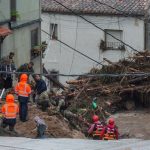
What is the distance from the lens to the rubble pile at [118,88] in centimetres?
2658

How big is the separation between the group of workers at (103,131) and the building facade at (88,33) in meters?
15.3

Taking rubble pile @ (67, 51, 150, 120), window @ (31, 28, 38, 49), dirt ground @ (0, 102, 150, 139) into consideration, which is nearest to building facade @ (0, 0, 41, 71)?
window @ (31, 28, 38, 49)

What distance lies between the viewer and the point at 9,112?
19.8 metres

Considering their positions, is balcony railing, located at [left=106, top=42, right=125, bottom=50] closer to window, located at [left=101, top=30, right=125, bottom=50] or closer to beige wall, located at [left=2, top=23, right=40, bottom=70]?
window, located at [left=101, top=30, right=125, bottom=50]

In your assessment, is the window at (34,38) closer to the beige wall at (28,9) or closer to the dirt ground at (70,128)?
the beige wall at (28,9)

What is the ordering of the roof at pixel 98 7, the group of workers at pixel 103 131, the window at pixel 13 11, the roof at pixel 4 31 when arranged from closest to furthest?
the group of workers at pixel 103 131 → the roof at pixel 4 31 → the window at pixel 13 11 → the roof at pixel 98 7

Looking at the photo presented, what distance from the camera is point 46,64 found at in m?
39.7

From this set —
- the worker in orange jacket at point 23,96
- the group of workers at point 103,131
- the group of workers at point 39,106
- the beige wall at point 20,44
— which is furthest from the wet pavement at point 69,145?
the beige wall at point 20,44

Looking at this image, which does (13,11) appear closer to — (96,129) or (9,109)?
(96,129)

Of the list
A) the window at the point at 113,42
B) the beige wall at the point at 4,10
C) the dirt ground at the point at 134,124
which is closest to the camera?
the dirt ground at the point at 134,124

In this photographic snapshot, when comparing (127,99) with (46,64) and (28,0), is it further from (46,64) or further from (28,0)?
(46,64)

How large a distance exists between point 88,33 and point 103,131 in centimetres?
1746

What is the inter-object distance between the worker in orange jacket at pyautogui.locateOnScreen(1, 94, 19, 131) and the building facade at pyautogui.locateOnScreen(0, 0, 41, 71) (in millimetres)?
7608

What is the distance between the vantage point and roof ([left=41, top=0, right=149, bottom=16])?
123 feet
